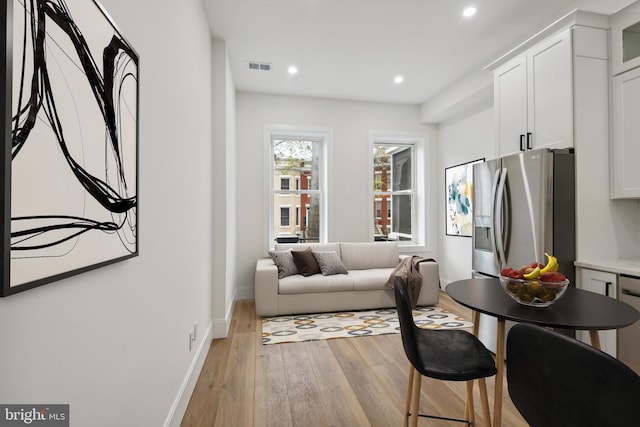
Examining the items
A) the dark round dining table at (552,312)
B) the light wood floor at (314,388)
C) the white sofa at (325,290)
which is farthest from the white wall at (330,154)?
the dark round dining table at (552,312)

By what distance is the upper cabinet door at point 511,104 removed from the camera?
288 centimetres

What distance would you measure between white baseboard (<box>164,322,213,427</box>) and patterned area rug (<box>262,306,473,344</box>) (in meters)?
0.60

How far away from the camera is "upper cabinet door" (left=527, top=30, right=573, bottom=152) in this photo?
98.1 inches

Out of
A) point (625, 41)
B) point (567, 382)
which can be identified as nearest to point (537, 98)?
point (625, 41)

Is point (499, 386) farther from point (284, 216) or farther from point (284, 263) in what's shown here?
point (284, 216)

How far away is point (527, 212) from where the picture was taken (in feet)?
8.42

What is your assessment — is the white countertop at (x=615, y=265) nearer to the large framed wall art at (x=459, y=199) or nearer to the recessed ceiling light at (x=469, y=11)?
the large framed wall art at (x=459, y=199)

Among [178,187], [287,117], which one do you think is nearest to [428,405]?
[178,187]

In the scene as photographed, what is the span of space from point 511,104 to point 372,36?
148 centimetres

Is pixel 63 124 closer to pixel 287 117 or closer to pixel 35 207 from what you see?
pixel 35 207

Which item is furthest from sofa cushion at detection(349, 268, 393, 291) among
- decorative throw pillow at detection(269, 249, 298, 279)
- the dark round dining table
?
the dark round dining table

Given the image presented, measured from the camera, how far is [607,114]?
2531 mm

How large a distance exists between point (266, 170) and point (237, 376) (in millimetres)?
2937

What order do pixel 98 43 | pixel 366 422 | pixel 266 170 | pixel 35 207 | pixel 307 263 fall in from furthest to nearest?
pixel 266 170
pixel 307 263
pixel 366 422
pixel 98 43
pixel 35 207
